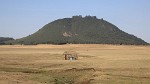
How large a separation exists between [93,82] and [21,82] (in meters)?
6.73

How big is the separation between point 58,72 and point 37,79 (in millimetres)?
10552

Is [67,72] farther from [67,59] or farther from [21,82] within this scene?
[67,59]

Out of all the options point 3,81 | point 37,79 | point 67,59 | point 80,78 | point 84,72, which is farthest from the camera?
point 67,59

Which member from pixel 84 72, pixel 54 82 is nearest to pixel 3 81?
pixel 54 82

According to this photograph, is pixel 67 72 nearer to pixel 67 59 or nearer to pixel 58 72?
pixel 58 72

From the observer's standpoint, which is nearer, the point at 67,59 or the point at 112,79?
the point at 112,79

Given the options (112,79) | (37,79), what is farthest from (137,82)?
(37,79)

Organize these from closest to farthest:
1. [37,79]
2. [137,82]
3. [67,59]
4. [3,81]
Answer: [137,82], [3,81], [37,79], [67,59]

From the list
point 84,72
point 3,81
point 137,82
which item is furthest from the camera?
point 84,72

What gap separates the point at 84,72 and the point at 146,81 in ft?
49.3

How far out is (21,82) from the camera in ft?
123

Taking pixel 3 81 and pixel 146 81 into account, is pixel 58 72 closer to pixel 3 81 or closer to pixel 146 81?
pixel 3 81

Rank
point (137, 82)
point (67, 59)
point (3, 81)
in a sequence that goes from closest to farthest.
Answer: point (137, 82)
point (3, 81)
point (67, 59)

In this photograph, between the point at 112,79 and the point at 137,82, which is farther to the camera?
the point at 112,79
